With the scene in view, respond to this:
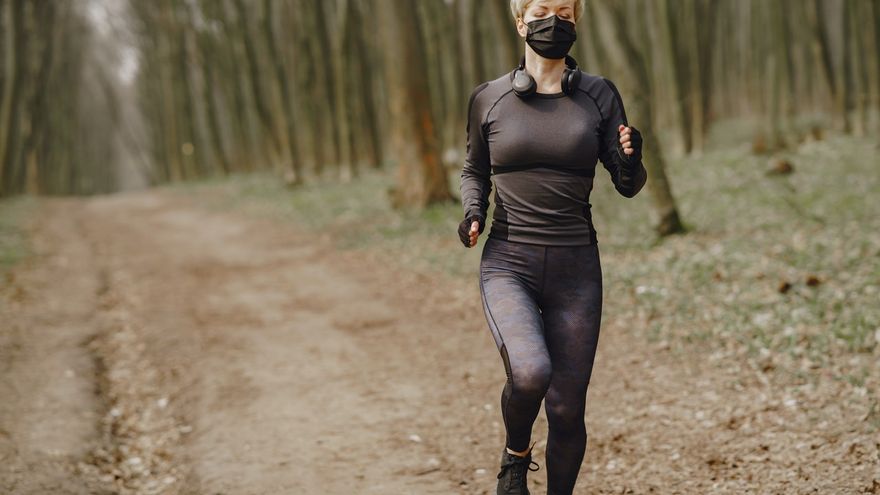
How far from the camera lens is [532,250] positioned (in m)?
3.50

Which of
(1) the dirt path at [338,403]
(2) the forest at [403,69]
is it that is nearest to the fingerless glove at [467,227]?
(1) the dirt path at [338,403]

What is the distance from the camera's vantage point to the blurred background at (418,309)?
5348 mm

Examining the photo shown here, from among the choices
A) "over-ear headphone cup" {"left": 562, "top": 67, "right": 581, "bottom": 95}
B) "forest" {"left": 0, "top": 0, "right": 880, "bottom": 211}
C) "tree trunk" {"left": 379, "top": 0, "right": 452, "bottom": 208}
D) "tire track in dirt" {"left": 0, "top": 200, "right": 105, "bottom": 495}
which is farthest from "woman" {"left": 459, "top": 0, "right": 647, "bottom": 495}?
"tree trunk" {"left": 379, "top": 0, "right": 452, "bottom": 208}

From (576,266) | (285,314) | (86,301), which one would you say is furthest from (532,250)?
(86,301)

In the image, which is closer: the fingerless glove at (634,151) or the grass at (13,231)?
the fingerless glove at (634,151)

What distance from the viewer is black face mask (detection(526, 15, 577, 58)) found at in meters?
3.41

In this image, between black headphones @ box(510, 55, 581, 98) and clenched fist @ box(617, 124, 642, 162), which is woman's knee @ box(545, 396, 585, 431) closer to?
clenched fist @ box(617, 124, 642, 162)

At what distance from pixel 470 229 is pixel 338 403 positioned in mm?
3460

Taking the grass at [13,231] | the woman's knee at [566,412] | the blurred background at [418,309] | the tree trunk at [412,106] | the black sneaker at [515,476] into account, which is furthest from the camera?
the tree trunk at [412,106]

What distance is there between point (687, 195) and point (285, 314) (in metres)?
8.19

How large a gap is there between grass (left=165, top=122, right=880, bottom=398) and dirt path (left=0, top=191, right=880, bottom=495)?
499 mm

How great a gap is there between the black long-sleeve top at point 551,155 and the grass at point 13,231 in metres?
11.6

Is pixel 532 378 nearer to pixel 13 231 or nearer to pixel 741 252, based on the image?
pixel 741 252

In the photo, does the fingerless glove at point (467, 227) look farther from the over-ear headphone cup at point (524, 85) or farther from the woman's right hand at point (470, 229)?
the over-ear headphone cup at point (524, 85)
